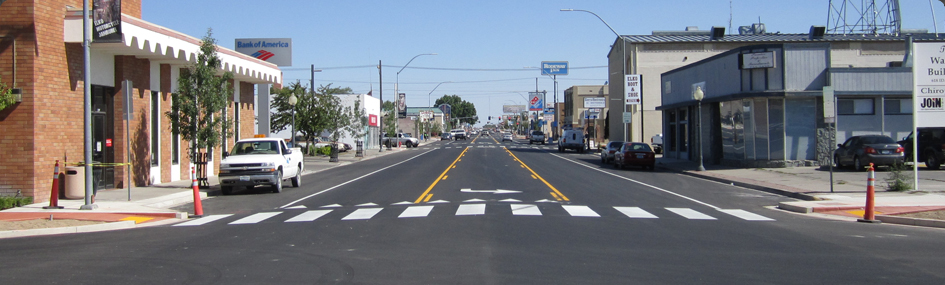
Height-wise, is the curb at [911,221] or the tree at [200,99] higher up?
the tree at [200,99]

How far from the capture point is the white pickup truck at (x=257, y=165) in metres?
19.3

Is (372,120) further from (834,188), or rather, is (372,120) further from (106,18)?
(834,188)

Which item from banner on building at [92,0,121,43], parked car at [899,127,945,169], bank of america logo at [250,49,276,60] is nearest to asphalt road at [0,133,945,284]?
banner on building at [92,0,121,43]

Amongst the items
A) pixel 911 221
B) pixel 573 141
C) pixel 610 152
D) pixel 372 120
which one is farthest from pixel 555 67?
pixel 911 221

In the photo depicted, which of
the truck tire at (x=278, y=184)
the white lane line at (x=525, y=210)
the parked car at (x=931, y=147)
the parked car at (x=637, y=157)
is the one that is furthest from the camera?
the parked car at (x=637, y=157)

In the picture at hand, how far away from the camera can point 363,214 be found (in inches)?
557

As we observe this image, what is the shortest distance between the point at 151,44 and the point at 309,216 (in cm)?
906

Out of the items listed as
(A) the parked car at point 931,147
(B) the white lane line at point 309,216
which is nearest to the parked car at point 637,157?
(A) the parked car at point 931,147

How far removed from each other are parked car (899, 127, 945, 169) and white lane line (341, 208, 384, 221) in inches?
867

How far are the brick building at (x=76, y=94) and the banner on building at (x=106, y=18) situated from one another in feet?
5.10

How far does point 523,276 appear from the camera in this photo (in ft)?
24.7

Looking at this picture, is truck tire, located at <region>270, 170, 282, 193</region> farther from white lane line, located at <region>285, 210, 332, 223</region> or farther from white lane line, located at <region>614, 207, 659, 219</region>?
white lane line, located at <region>614, 207, 659, 219</region>

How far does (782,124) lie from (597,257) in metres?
23.1

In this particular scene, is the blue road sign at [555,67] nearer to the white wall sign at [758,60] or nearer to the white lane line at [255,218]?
the white wall sign at [758,60]
